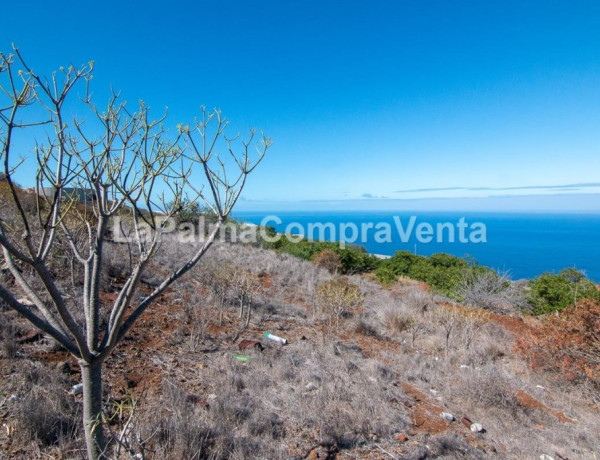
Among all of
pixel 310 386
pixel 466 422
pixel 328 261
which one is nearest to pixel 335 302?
pixel 310 386

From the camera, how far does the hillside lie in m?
2.53

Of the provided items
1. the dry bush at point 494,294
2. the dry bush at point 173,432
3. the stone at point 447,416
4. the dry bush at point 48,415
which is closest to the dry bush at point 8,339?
the dry bush at point 48,415

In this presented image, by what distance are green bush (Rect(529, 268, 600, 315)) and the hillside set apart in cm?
445

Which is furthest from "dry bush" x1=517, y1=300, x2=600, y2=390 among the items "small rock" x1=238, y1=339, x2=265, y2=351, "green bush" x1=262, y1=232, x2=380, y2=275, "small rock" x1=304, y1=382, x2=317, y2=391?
"green bush" x1=262, y1=232, x2=380, y2=275

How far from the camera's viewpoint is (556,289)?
31.6ft

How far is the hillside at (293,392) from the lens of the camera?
253 centimetres

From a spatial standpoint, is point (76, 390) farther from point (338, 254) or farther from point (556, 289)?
point (338, 254)

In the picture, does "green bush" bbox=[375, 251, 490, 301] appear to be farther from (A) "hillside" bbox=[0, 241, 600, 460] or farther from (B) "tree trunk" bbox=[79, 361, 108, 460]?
(B) "tree trunk" bbox=[79, 361, 108, 460]

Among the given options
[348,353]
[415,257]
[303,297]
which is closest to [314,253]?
[415,257]

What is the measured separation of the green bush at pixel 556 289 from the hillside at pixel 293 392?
445cm

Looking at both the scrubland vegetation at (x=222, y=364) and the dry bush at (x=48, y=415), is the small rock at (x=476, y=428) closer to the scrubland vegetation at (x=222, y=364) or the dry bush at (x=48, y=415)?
the scrubland vegetation at (x=222, y=364)

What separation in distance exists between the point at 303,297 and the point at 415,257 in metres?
10.1

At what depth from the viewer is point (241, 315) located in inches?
242

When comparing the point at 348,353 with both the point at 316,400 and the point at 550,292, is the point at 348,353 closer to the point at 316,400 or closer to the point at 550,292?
the point at 316,400
